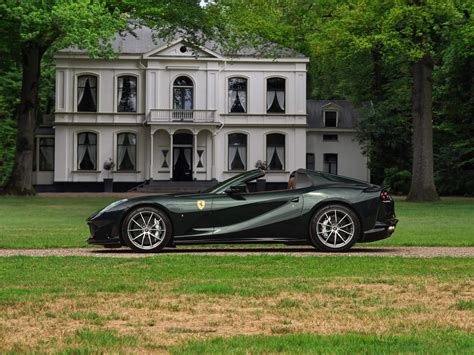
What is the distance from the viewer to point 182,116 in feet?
166

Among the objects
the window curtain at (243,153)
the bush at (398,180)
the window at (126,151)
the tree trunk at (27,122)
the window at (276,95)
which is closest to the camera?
the tree trunk at (27,122)

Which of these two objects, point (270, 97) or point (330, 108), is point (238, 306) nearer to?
point (270, 97)

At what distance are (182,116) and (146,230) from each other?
39.3 meters

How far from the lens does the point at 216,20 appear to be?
36.5 metres

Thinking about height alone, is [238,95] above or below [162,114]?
above

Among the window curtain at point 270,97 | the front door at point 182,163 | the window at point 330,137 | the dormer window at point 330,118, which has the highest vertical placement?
the window curtain at point 270,97

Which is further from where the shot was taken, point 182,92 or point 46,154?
point 46,154

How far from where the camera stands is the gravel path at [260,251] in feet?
37.5

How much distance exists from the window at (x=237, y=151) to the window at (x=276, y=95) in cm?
258

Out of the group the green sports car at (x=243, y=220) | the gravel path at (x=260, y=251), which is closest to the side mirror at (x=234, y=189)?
the green sports car at (x=243, y=220)

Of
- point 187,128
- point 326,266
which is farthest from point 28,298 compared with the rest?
point 187,128

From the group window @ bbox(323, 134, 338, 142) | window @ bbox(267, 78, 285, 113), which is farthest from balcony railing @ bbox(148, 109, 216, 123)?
window @ bbox(323, 134, 338, 142)

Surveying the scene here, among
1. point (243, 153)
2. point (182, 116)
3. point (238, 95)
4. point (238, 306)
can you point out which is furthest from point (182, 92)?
point (238, 306)

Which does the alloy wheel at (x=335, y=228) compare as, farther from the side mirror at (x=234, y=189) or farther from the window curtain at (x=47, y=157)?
the window curtain at (x=47, y=157)
